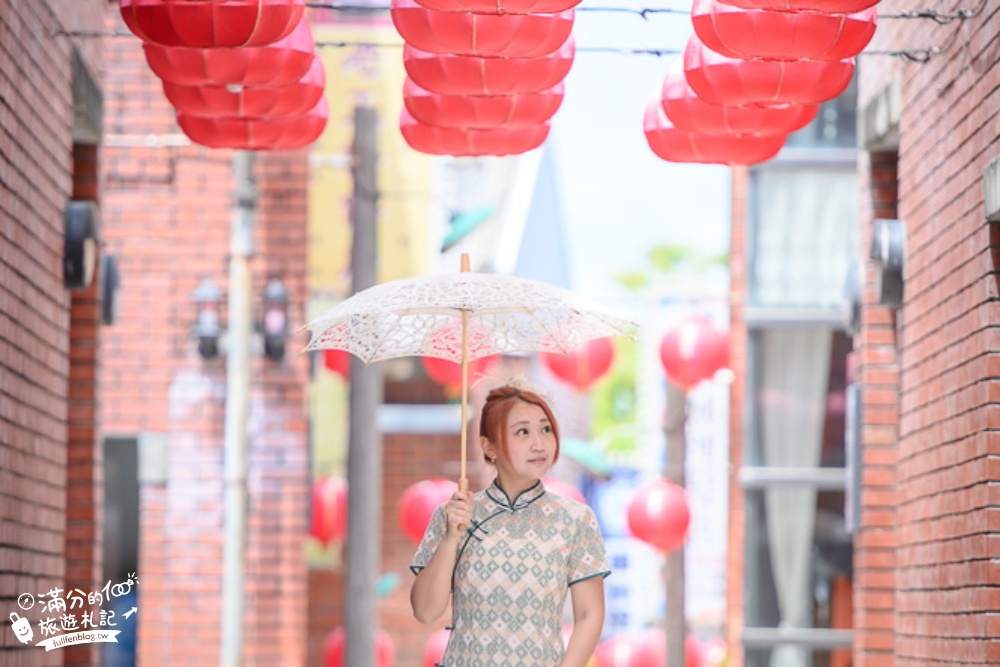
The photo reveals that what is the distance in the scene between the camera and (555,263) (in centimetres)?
2158

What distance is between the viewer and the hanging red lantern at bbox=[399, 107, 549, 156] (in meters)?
7.80

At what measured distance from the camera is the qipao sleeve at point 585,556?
546cm

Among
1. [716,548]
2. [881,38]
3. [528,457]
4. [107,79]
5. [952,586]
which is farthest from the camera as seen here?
[716,548]

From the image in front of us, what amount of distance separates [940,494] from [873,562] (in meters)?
1.98

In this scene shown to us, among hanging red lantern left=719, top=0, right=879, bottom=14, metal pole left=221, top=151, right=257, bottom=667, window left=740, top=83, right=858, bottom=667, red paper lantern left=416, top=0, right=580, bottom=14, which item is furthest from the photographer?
window left=740, top=83, right=858, bottom=667

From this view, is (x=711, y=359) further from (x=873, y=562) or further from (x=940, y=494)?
(x=940, y=494)

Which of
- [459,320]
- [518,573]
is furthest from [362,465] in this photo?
[518,573]

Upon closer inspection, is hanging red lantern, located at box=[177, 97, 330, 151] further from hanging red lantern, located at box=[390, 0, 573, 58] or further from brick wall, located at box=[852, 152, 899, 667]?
brick wall, located at box=[852, 152, 899, 667]

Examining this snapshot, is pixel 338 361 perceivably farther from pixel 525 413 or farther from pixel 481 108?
pixel 525 413

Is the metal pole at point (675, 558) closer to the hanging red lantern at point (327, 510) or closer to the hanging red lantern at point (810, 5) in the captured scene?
the hanging red lantern at point (327, 510)

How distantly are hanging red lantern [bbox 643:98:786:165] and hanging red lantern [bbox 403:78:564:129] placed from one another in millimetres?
519

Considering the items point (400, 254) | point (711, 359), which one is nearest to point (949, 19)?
point (711, 359)

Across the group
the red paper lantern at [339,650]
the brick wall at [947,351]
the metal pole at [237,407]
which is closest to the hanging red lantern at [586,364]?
the metal pole at [237,407]

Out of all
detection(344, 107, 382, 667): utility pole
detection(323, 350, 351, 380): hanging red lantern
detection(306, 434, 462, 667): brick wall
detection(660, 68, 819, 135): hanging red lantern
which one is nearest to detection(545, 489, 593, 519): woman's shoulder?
detection(660, 68, 819, 135): hanging red lantern
